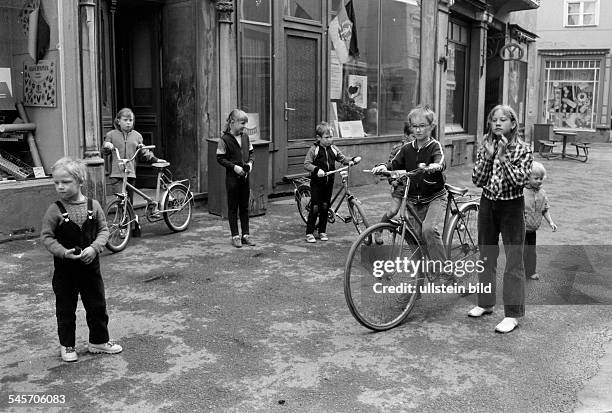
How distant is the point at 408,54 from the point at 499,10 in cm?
661

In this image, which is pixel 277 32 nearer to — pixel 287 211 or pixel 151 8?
pixel 151 8

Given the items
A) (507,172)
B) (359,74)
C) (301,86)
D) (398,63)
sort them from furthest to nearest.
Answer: (398,63)
(359,74)
(301,86)
(507,172)

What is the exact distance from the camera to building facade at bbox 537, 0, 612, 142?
3300 cm

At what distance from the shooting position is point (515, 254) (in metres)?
5.07

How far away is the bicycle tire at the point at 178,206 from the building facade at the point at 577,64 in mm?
28032

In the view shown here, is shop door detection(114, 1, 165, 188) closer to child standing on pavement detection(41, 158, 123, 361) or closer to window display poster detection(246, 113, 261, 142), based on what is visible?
window display poster detection(246, 113, 261, 142)

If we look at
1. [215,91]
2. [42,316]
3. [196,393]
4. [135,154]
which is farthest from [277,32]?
[196,393]

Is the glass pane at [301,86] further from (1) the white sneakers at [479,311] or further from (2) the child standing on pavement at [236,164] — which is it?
(1) the white sneakers at [479,311]

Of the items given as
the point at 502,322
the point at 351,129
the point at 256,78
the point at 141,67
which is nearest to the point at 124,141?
the point at 141,67

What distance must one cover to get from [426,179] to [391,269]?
3.11 ft

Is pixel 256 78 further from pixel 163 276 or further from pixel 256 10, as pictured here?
pixel 163 276

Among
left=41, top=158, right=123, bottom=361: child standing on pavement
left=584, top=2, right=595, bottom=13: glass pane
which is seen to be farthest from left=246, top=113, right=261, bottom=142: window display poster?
left=584, top=2, right=595, bottom=13: glass pane

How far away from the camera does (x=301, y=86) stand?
38.5 feet

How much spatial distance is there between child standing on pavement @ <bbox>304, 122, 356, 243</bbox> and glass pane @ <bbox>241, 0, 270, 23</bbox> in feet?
10.6
